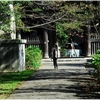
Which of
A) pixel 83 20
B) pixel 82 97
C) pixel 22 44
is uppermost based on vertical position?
pixel 83 20

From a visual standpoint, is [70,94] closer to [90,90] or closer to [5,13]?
[90,90]

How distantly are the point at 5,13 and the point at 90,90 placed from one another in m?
4.11

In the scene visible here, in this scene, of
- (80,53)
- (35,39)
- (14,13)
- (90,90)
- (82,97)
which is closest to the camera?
(82,97)

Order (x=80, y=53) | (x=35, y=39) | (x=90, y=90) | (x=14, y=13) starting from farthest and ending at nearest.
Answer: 1. (x=80, y=53)
2. (x=35, y=39)
3. (x=14, y=13)
4. (x=90, y=90)

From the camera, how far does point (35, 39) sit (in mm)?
31781

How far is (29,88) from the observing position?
40.9 feet

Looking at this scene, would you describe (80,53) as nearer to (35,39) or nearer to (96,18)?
(35,39)

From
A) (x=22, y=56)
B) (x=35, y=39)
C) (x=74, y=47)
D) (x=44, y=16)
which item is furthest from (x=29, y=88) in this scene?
(x=74, y=47)

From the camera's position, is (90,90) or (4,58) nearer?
(90,90)

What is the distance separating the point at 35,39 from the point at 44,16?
9.42 metres

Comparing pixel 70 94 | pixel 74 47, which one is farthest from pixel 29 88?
pixel 74 47

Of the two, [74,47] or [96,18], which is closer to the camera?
[96,18]

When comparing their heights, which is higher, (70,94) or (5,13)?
(5,13)

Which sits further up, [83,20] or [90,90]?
[83,20]
